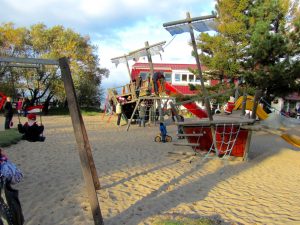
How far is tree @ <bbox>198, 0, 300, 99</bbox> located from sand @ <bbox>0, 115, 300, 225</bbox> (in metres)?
11.5

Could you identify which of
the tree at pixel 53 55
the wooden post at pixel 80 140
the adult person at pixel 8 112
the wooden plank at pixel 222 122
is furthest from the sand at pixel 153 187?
the tree at pixel 53 55

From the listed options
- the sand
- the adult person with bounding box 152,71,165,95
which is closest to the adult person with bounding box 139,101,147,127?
the adult person with bounding box 152,71,165,95

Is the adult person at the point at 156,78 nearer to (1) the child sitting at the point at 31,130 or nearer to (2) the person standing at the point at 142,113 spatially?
(2) the person standing at the point at 142,113

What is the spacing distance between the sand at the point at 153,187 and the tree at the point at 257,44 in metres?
11.5

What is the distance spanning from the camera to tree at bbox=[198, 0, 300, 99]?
2136 cm

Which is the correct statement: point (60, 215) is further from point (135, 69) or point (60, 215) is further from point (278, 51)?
point (135, 69)

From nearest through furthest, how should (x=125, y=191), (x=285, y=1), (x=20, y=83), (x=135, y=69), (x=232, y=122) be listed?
(x=125, y=191) < (x=232, y=122) < (x=285, y=1) < (x=20, y=83) < (x=135, y=69)

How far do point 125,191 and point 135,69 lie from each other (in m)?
32.6

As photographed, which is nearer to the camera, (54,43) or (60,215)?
(60,215)

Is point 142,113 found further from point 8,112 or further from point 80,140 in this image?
point 80,140

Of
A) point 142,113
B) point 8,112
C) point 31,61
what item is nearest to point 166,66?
point 142,113

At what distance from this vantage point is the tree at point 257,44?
70.1 ft

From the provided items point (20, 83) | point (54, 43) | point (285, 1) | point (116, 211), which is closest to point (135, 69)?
point (54, 43)

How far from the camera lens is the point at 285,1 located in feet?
77.2
